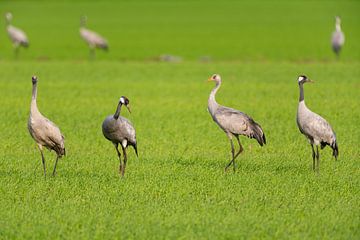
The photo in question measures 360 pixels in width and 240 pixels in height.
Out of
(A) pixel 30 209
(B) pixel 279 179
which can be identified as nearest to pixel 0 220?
(A) pixel 30 209

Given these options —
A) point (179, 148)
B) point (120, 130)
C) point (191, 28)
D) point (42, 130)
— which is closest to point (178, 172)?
point (120, 130)

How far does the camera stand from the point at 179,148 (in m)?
15.8

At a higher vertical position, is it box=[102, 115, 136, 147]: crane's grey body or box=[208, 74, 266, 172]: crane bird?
box=[208, 74, 266, 172]: crane bird

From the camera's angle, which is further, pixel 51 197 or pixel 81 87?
pixel 81 87

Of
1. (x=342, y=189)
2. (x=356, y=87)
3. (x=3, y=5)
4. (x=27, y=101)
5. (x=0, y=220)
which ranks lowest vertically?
(x=0, y=220)

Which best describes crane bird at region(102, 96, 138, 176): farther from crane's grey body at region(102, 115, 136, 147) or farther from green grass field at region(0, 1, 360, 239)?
green grass field at region(0, 1, 360, 239)

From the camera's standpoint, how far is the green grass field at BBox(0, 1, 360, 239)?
9.90 m

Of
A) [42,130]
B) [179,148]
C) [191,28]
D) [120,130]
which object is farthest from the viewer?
[191,28]

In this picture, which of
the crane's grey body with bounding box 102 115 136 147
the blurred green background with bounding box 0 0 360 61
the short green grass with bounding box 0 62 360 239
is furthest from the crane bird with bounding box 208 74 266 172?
the blurred green background with bounding box 0 0 360 61

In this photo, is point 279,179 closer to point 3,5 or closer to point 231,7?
point 231,7

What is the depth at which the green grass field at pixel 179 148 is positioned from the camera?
32.5 ft

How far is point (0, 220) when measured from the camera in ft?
32.4

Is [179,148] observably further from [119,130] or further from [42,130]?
[42,130]

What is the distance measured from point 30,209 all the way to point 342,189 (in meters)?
4.32
